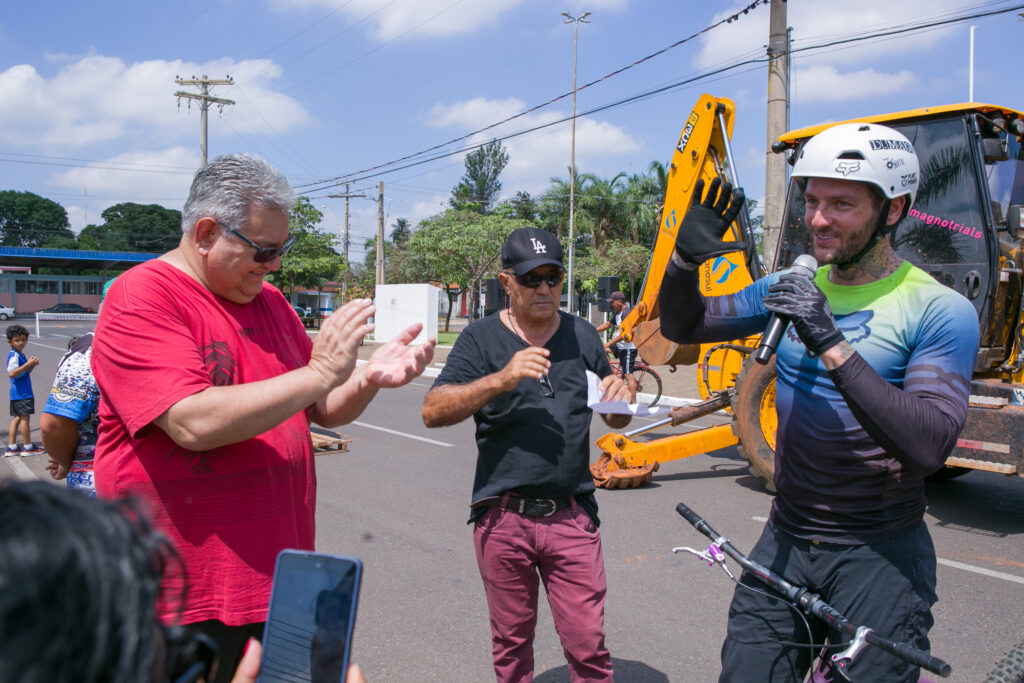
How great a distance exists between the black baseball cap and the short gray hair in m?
1.14

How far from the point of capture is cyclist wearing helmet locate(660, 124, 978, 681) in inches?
71.4

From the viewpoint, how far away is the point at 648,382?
44.3 feet

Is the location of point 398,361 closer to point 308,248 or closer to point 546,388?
point 546,388

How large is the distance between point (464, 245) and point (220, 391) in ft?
99.2

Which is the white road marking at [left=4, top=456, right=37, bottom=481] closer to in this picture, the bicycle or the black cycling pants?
the black cycling pants

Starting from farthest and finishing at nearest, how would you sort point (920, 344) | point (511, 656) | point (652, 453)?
point (652, 453)
point (511, 656)
point (920, 344)

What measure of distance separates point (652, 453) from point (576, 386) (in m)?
4.15

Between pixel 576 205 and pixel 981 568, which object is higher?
pixel 576 205

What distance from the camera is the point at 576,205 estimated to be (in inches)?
1634

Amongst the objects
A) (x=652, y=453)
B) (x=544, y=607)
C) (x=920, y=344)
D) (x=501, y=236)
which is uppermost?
(x=501, y=236)

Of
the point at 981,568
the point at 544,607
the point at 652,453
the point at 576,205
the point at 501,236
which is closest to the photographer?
the point at 544,607

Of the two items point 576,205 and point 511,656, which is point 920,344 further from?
point 576,205

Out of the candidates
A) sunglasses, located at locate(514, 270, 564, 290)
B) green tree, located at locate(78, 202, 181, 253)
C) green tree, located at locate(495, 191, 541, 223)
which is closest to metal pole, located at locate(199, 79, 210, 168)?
green tree, located at locate(495, 191, 541, 223)

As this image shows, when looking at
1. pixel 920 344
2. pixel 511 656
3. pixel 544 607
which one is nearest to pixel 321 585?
pixel 920 344
